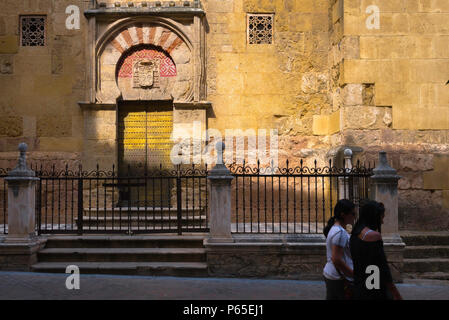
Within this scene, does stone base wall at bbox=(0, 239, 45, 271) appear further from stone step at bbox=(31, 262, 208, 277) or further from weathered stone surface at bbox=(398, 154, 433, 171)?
weathered stone surface at bbox=(398, 154, 433, 171)

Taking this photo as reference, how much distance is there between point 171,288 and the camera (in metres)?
6.19

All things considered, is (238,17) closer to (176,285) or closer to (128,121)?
(128,121)

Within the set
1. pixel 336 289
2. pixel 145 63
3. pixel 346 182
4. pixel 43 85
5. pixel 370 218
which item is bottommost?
pixel 336 289

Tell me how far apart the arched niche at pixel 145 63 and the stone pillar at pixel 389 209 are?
15.5ft

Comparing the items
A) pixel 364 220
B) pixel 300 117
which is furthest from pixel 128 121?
pixel 364 220

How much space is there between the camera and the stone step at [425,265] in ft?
24.3

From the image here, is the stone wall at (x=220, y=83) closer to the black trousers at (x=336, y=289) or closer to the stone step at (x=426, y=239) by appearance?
the stone step at (x=426, y=239)

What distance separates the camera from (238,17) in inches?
409

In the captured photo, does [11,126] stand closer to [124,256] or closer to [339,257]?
[124,256]

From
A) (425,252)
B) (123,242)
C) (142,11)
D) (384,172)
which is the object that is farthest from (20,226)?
(425,252)

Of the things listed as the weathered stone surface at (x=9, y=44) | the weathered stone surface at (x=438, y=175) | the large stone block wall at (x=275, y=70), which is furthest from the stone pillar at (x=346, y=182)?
the weathered stone surface at (x=9, y=44)

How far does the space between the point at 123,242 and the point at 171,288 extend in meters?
1.62

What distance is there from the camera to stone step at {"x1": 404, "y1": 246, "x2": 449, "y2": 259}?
7707mm

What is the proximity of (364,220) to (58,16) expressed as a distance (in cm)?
887
